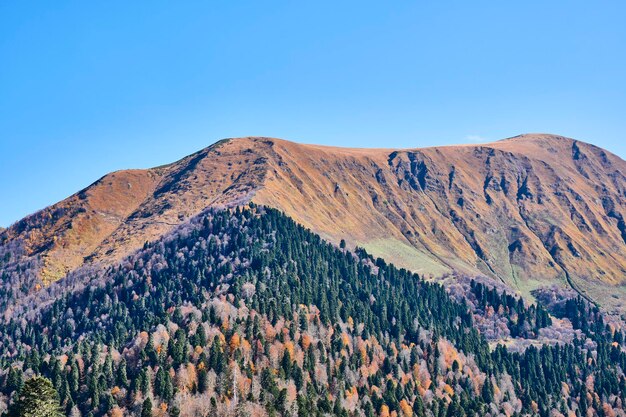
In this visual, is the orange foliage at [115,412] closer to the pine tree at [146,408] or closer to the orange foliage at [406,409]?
the pine tree at [146,408]

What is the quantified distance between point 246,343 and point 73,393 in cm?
5126

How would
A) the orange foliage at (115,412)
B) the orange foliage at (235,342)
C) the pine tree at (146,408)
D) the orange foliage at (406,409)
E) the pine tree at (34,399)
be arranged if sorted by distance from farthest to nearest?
the orange foliage at (406,409) < the orange foliage at (235,342) < the orange foliage at (115,412) < the pine tree at (146,408) < the pine tree at (34,399)

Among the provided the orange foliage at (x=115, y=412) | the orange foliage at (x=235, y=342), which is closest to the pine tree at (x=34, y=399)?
the orange foliage at (x=115, y=412)

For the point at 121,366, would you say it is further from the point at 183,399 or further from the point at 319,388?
the point at 319,388

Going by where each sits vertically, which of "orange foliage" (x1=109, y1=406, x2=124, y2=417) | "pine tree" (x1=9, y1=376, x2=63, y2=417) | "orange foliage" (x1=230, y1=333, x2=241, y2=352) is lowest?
"orange foliage" (x1=109, y1=406, x2=124, y2=417)

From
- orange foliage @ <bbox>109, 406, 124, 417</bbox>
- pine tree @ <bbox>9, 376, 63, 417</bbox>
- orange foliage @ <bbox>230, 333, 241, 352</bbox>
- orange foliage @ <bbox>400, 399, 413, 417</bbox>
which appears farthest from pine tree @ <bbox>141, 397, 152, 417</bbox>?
orange foliage @ <bbox>400, 399, 413, 417</bbox>

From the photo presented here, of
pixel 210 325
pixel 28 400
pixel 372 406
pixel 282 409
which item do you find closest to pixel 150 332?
pixel 210 325

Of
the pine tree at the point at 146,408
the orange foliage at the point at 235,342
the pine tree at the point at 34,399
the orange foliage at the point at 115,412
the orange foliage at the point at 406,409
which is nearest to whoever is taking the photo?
the pine tree at the point at 34,399

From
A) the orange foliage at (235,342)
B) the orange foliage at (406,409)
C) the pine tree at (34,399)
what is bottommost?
the orange foliage at (406,409)

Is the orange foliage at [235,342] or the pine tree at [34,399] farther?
the orange foliage at [235,342]

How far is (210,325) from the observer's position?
197 metres

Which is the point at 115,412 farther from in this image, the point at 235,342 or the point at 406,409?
the point at 406,409

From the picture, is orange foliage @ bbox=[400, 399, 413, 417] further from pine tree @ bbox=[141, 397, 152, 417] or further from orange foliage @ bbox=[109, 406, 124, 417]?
orange foliage @ bbox=[109, 406, 124, 417]

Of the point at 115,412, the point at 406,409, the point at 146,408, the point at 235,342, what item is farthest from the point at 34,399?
the point at 406,409
